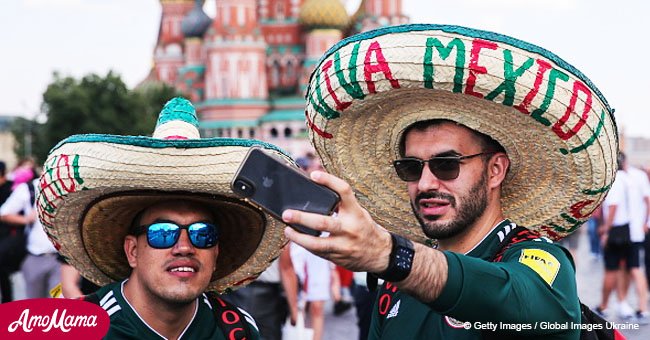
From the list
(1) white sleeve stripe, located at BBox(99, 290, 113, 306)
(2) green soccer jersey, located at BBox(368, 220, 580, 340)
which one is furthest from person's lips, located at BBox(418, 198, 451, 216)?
(1) white sleeve stripe, located at BBox(99, 290, 113, 306)

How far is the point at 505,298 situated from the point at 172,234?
172 cm

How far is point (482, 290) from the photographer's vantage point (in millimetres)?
1983

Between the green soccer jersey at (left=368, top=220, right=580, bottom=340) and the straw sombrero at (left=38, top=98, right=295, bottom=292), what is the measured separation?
813mm

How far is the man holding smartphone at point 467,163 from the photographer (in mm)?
1970

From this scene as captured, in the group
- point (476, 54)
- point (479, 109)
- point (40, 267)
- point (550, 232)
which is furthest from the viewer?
point (40, 267)

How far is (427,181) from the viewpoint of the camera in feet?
9.06

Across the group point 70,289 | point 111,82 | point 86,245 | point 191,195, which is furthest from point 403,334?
point 111,82

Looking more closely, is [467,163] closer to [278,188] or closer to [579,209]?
[579,209]

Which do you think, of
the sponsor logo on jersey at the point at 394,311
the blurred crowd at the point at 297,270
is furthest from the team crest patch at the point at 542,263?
the blurred crowd at the point at 297,270

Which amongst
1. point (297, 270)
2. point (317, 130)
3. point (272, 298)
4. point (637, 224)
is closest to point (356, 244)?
point (317, 130)

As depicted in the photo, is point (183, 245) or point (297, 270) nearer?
point (183, 245)

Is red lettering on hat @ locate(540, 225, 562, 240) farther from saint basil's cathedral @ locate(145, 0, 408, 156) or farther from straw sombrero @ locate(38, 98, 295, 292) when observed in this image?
saint basil's cathedral @ locate(145, 0, 408, 156)

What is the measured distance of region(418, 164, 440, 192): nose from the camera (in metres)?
2.75

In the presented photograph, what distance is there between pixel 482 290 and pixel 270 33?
186 ft
